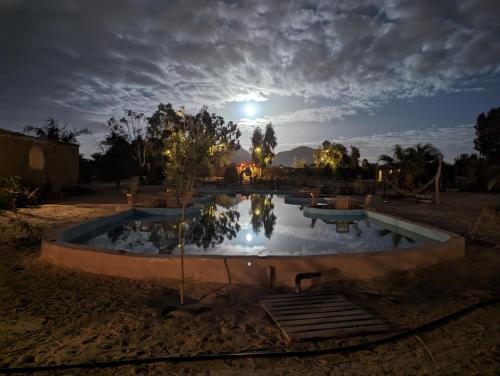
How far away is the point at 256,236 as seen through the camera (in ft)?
30.7

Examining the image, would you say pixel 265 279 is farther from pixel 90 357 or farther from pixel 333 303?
pixel 90 357

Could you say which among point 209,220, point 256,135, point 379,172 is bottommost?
point 209,220

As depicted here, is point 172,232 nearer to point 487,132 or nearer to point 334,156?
point 334,156

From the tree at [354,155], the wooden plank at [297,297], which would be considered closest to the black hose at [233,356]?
the wooden plank at [297,297]

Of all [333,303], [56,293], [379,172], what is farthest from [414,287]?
[379,172]

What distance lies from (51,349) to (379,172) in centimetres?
3069

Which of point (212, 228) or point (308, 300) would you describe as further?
point (212, 228)

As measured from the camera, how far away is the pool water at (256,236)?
7711 mm

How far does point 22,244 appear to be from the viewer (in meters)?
7.19

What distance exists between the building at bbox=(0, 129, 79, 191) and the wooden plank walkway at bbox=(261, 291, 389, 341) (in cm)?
1686

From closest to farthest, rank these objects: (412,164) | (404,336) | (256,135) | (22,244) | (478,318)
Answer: (404,336) < (478,318) < (22,244) < (412,164) < (256,135)

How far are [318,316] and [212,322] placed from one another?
126cm

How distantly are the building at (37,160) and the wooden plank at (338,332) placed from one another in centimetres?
1755

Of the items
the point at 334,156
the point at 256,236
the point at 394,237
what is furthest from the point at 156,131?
the point at 394,237
